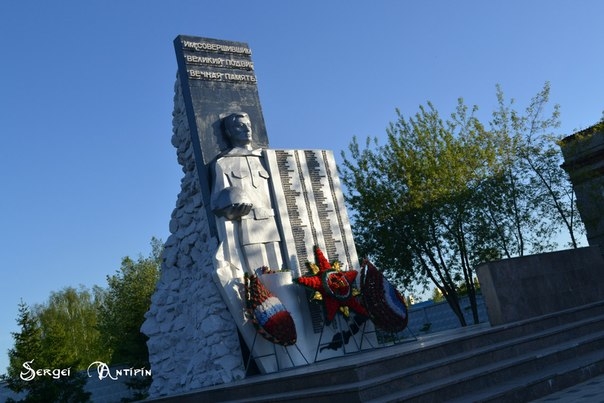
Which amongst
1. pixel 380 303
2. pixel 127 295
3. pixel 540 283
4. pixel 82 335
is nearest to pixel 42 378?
pixel 127 295

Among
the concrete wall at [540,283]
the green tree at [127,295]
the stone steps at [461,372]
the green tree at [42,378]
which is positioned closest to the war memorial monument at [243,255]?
the stone steps at [461,372]

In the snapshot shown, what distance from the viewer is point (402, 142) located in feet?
66.8

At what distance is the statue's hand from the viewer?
11211 mm

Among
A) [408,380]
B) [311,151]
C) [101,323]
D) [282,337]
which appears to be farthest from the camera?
[101,323]

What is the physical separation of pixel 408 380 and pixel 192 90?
6527mm

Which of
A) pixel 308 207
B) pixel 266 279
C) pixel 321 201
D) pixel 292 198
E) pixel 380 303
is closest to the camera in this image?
pixel 266 279

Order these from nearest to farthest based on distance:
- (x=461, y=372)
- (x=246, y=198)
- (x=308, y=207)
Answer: (x=461, y=372)
(x=246, y=198)
(x=308, y=207)

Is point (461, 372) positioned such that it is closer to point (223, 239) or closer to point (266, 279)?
point (266, 279)

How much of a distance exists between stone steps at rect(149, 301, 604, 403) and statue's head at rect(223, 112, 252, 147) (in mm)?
4292

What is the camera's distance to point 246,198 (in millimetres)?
11359

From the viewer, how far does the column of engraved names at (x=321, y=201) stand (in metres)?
12.5

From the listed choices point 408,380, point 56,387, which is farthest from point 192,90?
point 56,387

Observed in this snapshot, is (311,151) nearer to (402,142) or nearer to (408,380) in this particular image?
(408,380)

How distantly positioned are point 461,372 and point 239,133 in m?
5.72
